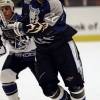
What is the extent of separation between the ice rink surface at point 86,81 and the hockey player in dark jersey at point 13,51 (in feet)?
1.29

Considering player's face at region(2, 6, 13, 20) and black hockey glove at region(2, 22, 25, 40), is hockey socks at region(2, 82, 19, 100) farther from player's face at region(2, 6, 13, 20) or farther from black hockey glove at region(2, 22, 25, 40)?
player's face at region(2, 6, 13, 20)

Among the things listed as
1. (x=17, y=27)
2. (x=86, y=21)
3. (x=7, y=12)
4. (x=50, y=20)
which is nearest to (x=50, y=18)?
(x=50, y=20)

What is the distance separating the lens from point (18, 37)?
117 inches

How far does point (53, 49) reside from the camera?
271 cm

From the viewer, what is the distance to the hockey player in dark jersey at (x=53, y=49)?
2652mm

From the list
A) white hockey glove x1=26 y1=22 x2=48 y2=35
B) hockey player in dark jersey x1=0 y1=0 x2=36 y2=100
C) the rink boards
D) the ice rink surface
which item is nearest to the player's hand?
white hockey glove x1=26 y1=22 x2=48 y2=35

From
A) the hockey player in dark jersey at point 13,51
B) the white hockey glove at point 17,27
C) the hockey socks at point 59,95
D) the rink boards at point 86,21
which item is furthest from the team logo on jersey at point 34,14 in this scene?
the rink boards at point 86,21

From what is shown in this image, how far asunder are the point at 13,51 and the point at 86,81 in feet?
2.79

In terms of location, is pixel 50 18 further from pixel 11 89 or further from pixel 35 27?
pixel 11 89

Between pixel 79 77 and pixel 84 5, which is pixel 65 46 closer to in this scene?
pixel 79 77

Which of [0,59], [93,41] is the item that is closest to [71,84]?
[0,59]

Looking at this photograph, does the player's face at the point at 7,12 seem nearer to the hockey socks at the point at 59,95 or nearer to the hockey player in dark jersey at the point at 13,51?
the hockey player in dark jersey at the point at 13,51

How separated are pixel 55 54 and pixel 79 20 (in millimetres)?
2680

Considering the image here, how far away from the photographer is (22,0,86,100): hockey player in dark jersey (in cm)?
265
